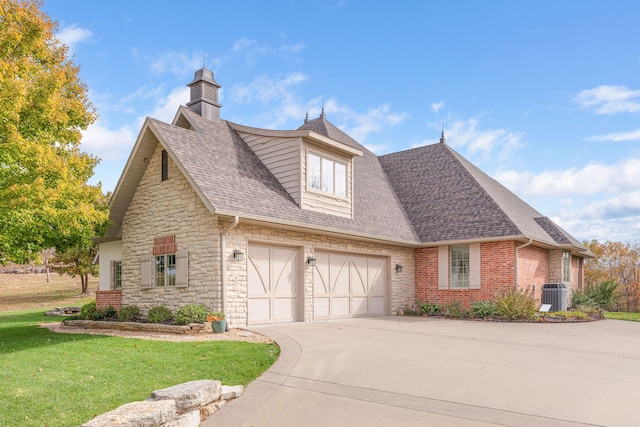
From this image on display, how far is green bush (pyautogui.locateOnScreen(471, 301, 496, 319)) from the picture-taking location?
54.5 feet

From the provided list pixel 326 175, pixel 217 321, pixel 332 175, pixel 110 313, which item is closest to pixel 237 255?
pixel 217 321

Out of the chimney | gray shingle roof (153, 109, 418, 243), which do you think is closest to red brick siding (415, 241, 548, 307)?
gray shingle roof (153, 109, 418, 243)

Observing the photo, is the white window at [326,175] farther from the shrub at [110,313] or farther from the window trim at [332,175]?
the shrub at [110,313]

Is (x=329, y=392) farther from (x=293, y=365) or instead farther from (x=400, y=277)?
(x=400, y=277)

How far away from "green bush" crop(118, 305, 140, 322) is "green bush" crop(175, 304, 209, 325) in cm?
290

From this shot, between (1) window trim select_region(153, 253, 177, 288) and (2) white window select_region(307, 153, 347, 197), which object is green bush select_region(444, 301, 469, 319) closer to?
(2) white window select_region(307, 153, 347, 197)

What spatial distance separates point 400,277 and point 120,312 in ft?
32.6

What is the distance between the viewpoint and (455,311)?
57.7 ft

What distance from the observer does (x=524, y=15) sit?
13.3 m

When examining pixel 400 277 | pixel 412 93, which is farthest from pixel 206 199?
pixel 400 277

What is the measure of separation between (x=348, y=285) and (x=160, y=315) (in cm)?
629

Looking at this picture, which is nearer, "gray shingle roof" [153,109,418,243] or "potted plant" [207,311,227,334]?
"potted plant" [207,311,227,334]

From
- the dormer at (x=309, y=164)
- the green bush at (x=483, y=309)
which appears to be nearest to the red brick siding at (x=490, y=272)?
the green bush at (x=483, y=309)

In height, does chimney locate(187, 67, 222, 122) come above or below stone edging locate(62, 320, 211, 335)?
above
